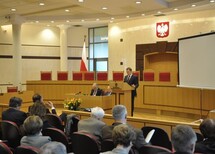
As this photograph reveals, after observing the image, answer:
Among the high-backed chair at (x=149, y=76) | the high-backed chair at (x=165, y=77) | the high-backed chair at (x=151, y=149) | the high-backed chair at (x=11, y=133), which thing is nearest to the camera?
the high-backed chair at (x=151, y=149)

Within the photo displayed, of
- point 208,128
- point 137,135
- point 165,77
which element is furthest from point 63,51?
point 208,128

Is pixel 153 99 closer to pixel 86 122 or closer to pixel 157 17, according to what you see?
pixel 157 17

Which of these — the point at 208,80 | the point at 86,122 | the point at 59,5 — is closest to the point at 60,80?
the point at 59,5

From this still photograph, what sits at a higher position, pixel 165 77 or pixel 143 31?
pixel 143 31

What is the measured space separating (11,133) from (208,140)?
9.04ft

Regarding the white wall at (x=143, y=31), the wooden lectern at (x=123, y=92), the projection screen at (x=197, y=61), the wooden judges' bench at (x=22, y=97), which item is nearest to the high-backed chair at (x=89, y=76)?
the wooden judges' bench at (x=22, y=97)

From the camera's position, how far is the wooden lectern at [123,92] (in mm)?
8664

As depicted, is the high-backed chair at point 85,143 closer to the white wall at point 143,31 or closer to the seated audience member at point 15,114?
the seated audience member at point 15,114

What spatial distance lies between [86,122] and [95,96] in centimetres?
541

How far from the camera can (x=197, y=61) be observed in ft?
24.7

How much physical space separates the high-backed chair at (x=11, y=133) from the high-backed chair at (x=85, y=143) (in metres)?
1.02

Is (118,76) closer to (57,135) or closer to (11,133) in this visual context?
(11,133)

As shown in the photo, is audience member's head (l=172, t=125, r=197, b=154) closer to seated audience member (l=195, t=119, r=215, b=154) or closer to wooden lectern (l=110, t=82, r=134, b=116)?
seated audience member (l=195, t=119, r=215, b=154)

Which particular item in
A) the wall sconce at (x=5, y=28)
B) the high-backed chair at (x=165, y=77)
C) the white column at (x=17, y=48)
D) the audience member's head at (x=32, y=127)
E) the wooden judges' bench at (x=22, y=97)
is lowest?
the wooden judges' bench at (x=22, y=97)
